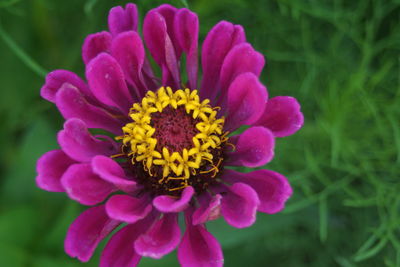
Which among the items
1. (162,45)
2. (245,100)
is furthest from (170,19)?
(245,100)

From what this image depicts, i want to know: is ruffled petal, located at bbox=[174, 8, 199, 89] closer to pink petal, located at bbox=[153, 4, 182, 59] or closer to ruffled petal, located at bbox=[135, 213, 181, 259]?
pink petal, located at bbox=[153, 4, 182, 59]

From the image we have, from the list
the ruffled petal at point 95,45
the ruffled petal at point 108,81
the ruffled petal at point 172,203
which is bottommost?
the ruffled petal at point 172,203

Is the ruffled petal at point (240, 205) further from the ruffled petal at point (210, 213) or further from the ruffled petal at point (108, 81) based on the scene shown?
the ruffled petal at point (108, 81)

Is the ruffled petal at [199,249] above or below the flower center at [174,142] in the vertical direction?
below

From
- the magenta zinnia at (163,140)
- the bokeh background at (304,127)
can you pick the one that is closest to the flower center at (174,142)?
the magenta zinnia at (163,140)

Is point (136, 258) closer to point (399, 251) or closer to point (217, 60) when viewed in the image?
point (217, 60)

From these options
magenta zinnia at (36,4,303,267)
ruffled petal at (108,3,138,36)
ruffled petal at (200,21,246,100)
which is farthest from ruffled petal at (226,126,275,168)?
ruffled petal at (108,3,138,36)

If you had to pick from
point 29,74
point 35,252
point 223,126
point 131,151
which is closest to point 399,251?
point 223,126

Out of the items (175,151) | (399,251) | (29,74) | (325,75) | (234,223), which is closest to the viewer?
(234,223)
